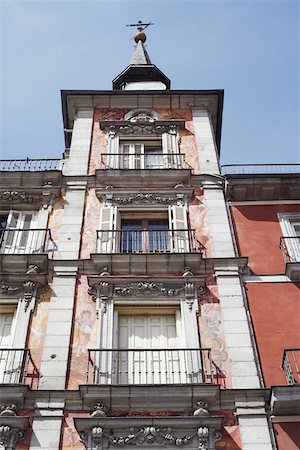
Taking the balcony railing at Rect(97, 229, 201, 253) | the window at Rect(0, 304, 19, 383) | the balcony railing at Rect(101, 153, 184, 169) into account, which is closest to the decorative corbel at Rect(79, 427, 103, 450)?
the window at Rect(0, 304, 19, 383)

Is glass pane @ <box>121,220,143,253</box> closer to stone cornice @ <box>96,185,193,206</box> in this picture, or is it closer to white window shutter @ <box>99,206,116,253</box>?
white window shutter @ <box>99,206,116,253</box>

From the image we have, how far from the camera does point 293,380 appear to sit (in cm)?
1379

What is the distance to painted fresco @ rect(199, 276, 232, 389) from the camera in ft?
46.0

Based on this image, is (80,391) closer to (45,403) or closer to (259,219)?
(45,403)

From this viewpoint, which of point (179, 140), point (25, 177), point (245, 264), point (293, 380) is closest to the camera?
point (293, 380)

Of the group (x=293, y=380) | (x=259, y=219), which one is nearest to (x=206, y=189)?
(x=259, y=219)

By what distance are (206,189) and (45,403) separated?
9472mm

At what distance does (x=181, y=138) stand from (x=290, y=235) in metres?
6.79

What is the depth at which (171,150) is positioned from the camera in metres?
22.4

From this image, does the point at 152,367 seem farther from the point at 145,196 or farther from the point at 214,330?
the point at 145,196

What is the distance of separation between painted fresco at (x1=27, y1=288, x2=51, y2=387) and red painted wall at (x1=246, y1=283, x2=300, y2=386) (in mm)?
5227

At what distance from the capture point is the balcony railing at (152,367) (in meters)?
13.9

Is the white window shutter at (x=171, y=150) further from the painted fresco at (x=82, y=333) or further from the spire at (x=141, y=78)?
the spire at (x=141, y=78)

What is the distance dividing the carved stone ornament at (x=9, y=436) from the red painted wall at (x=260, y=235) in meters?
7.68
